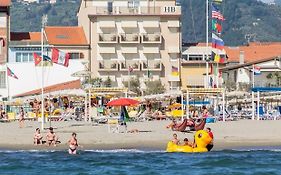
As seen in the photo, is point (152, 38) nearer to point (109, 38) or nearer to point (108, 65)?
point (109, 38)

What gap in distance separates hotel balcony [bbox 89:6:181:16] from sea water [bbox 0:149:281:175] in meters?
55.2

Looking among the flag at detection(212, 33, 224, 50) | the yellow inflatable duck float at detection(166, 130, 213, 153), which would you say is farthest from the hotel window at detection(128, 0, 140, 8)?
the yellow inflatable duck float at detection(166, 130, 213, 153)

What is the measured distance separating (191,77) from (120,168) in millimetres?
64967

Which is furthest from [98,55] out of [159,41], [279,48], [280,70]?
[279,48]

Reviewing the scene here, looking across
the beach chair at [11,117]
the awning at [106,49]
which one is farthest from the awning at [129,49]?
the beach chair at [11,117]

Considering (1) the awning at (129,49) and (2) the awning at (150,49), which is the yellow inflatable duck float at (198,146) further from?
(2) the awning at (150,49)

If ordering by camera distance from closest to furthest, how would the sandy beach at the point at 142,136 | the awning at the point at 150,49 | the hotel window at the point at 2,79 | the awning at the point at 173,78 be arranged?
the sandy beach at the point at 142,136
the hotel window at the point at 2,79
the awning at the point at 173,78
the awning at the point at 150,49

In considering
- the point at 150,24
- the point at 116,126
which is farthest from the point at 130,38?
the point at 116,126

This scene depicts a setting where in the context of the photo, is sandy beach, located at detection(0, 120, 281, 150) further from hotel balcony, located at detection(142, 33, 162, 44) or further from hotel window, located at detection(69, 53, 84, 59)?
hotel balcony, located at detection(142, 33, 162, 44)

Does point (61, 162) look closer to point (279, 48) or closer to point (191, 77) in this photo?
point (191, 77)

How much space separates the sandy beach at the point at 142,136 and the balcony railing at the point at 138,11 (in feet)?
138

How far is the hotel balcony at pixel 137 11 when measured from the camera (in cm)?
10556

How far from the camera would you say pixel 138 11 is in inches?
4173

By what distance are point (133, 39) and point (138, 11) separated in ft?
9.00
